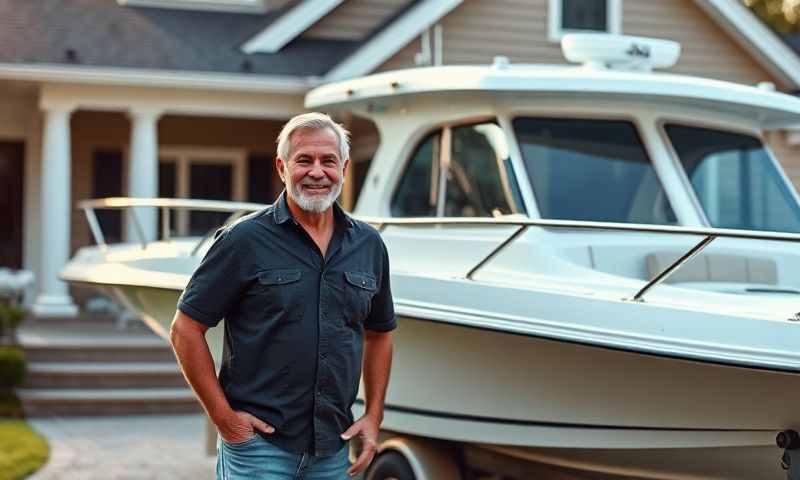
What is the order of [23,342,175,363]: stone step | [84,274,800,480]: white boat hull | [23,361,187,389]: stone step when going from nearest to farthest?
[84,274,800,480]: white boat hull
[23,361,187,389]: stone step
[23,342,175,363]: stone step

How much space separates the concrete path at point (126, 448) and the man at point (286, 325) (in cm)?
487

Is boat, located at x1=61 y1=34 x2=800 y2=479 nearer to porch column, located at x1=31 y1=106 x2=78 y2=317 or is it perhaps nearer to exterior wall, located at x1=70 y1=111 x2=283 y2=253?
porch column, located at x1=31 y1=106 x2=78 y2=317

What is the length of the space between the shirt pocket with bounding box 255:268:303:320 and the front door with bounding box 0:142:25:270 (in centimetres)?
1253

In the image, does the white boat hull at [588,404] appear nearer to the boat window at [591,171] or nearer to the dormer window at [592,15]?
the boat window at [591,171]

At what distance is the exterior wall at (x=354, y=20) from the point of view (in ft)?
51.0

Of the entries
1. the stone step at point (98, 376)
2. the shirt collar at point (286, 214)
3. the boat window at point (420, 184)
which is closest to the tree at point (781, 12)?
the stone step at point (98, 376)

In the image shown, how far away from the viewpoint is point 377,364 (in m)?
4.68

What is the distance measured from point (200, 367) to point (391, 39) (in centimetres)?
1052

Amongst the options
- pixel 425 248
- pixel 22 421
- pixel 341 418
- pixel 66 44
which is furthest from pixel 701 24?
pixel 341 418

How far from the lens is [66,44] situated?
46.5 feet

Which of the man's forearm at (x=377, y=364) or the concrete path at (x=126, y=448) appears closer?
the man's forearm at (x=377, y=364)

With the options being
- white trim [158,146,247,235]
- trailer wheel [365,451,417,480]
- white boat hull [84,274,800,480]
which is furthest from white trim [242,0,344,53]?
white boat hull [84,274,800,480]

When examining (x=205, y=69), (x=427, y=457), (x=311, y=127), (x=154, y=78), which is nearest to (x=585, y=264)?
(x=427, y=457)

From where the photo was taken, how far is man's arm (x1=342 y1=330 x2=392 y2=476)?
4.52 meters
